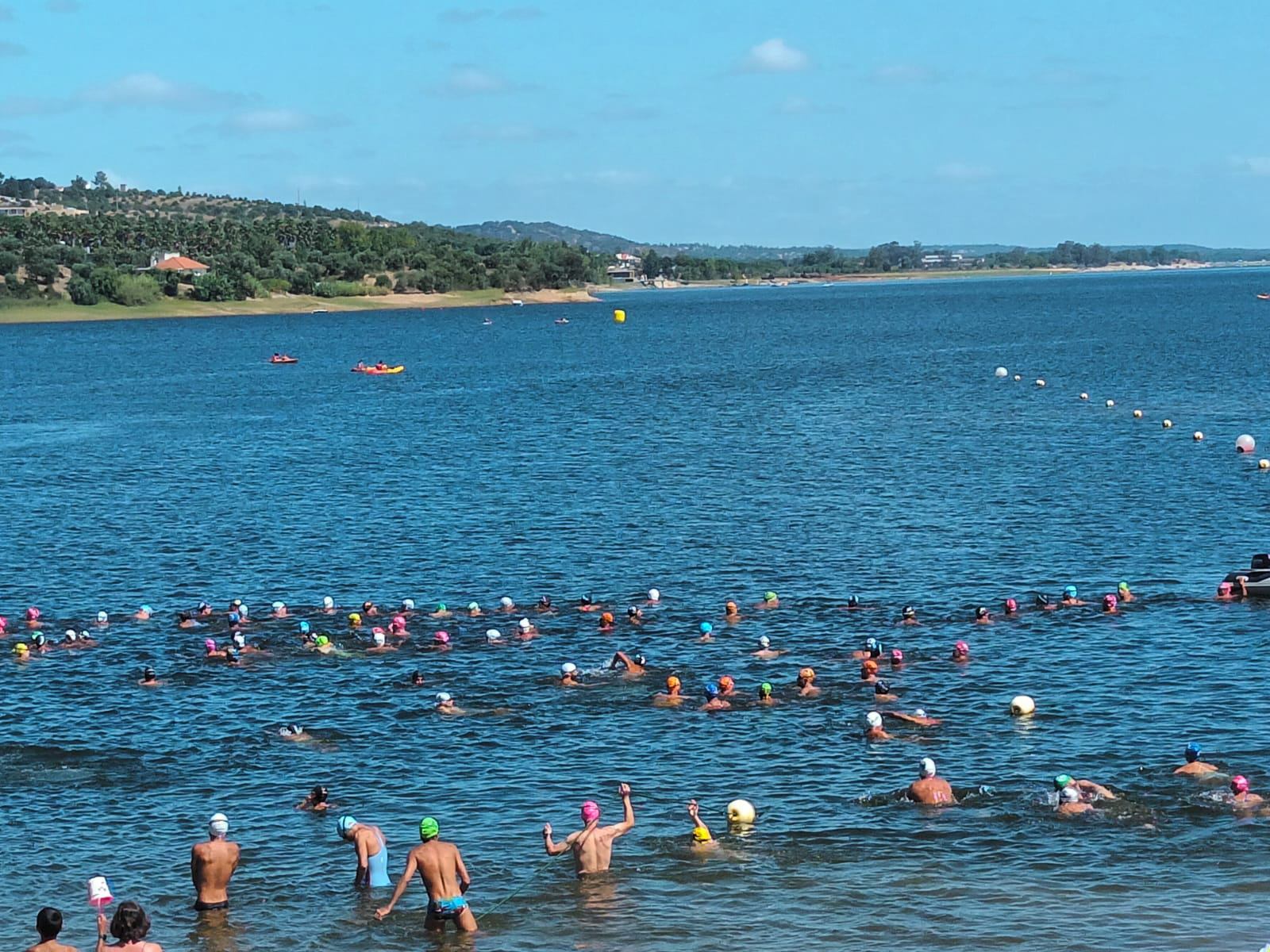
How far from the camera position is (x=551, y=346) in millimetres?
189875

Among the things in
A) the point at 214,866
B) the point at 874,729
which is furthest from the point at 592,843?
the point at 874,729

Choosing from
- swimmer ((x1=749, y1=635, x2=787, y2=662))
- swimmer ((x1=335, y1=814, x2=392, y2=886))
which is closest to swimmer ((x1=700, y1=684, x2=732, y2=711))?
swimmer ((x1=749, y1=635, x2=787, y2=662))

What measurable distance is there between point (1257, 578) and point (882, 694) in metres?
15.5

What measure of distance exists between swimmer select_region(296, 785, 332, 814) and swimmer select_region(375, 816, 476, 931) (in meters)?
6.74

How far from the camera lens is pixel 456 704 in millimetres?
40125

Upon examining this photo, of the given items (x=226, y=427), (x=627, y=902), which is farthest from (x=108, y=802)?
(x=226, y=427)

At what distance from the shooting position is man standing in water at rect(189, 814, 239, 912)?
27000 millimetres

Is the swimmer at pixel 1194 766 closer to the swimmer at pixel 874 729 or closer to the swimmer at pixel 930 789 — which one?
the swimmer at pixel 930 789

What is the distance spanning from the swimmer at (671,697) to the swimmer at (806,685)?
2.89 metres

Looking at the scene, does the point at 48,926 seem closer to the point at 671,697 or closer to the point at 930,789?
the point at 930,789

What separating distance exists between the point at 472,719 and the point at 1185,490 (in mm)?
40537

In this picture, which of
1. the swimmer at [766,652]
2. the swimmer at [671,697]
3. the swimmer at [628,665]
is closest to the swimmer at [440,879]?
the swimmer at [671,697]

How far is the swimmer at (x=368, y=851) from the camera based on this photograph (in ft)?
92.2

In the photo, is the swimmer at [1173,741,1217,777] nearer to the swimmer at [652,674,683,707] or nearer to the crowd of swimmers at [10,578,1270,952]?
the crowd of swimmers at [10,578,1270,952]
